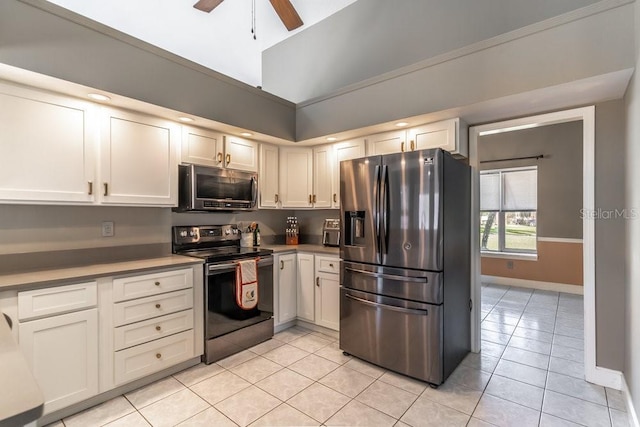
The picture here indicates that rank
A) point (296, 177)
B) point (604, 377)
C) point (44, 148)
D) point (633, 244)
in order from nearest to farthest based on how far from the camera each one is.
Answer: point (633, 244) → point (44, 148) → point (604, 377) → point (296, 177)

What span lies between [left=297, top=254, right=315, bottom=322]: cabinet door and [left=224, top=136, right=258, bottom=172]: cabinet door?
1173 mm

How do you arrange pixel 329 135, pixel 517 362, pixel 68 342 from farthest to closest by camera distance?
pixel 329 135, pixel 517 362, pixel 68 342

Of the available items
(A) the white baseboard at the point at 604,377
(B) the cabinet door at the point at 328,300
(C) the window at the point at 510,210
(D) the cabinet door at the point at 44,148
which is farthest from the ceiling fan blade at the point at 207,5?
(C) the window at the point at 510,210

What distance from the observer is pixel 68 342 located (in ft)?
6.42

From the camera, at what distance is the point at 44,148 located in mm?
2055

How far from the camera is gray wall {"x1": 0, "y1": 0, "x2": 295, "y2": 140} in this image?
1786 millimetres

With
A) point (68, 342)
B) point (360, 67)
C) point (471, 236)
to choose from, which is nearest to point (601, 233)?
point (471, 236)

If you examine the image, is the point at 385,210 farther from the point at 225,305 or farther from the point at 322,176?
the point at 225,305

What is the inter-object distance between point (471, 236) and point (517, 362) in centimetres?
117

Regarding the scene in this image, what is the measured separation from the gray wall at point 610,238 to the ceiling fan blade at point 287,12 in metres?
2.60

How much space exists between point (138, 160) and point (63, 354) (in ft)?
4.77

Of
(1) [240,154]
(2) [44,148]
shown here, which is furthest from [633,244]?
(2) [44,148]

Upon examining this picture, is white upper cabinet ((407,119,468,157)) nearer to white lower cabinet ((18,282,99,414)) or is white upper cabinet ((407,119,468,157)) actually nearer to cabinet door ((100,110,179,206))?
cabinet door ((100,110,179,206))

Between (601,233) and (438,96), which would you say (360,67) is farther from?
(601,233)
